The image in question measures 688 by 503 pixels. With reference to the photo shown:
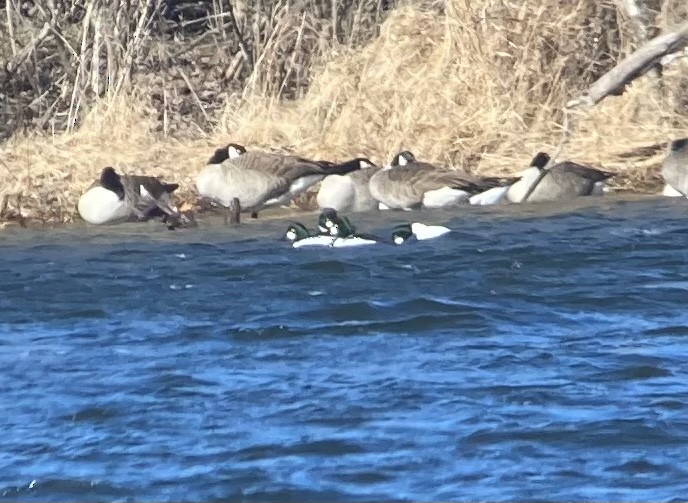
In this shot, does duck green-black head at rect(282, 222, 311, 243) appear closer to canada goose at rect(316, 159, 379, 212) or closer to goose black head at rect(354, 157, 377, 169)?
canada goose at rect(316, 159, 379, 212)

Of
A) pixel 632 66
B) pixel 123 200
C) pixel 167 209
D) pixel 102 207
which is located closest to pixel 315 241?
pixel 167 209

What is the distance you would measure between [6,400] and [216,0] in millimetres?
13308

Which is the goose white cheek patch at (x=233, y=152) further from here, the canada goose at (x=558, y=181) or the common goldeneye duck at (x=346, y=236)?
the canada goose at (x=558, y=181)

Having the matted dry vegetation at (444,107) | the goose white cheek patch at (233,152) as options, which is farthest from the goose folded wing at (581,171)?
the goose white cheek patch at (233,152)

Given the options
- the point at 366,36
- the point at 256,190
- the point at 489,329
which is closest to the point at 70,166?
the point at 256,190

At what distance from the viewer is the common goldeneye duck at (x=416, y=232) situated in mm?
14383

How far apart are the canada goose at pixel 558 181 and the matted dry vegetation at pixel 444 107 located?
1009 mm

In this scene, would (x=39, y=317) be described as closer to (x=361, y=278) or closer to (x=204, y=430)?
(x=361, y=278)

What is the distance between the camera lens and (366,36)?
795 inches

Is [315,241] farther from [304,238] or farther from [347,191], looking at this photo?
[347,191]

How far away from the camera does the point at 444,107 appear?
1839cm

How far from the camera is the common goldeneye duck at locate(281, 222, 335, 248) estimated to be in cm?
1428

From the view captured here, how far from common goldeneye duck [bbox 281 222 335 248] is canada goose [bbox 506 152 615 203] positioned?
2670 millimetres

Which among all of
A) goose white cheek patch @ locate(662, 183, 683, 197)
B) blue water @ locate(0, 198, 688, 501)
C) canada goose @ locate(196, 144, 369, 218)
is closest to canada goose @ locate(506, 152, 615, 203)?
goose white cheek patch @ locate(662, 183, 683, 197)
